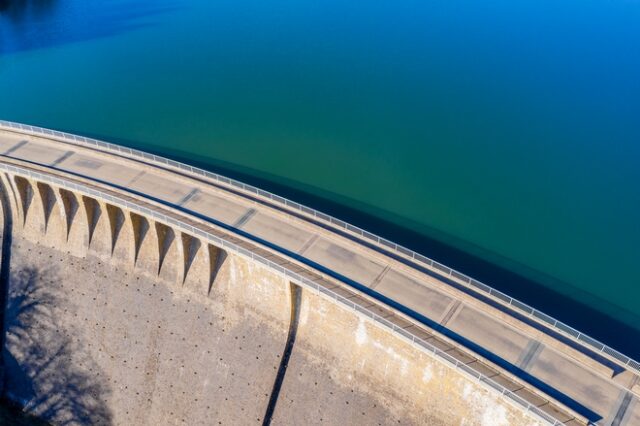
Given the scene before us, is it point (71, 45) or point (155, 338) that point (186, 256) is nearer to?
point (155, 338)

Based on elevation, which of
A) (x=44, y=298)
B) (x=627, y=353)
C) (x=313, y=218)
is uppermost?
(x=627, y=353)

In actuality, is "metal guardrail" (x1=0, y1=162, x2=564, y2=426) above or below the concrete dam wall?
above

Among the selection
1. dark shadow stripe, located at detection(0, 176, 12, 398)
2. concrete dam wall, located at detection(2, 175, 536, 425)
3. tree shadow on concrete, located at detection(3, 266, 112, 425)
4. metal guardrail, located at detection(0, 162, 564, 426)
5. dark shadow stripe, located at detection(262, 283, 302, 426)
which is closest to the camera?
metal guardrail, located at detection(0, 162, 564, 426)

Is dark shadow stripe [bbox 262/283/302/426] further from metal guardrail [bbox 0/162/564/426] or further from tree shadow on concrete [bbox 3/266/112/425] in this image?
tree shadow on concrete [bbox 3/266/112/425]

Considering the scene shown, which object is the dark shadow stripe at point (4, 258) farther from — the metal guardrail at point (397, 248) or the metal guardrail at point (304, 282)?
the metal guardrail at point (397, 248)

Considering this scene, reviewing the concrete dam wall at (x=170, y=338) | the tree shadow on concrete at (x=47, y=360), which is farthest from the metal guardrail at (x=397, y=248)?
the tree shadow on concrete at (x=47, y=360)

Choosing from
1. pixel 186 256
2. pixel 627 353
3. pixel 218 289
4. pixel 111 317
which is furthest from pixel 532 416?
pixel 111 317

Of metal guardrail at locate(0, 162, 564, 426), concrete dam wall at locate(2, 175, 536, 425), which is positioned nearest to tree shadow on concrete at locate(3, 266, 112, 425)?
concrete dam wall at locate(2, 175, 536, 425)

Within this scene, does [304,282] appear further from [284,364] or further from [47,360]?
[47,360]
